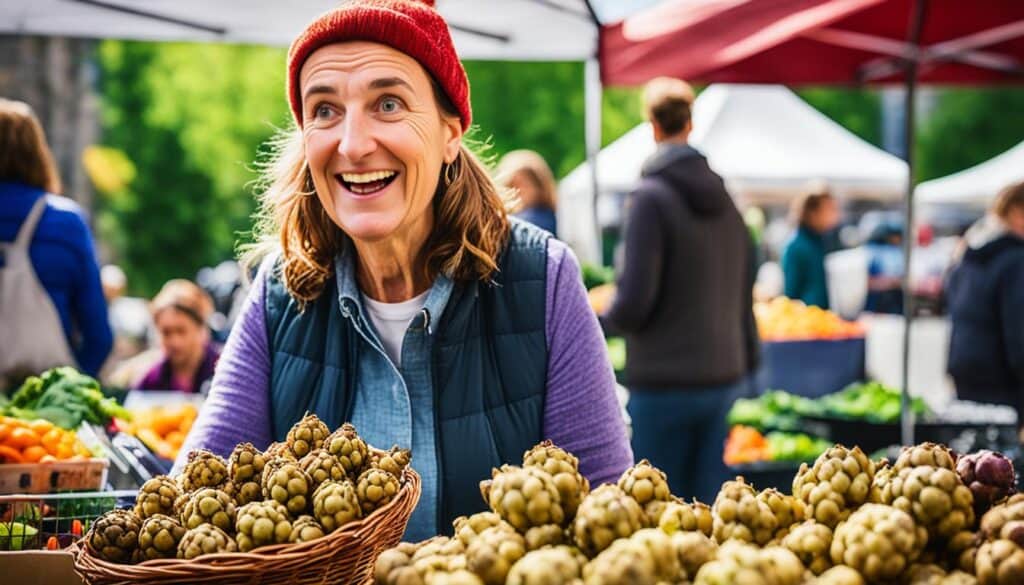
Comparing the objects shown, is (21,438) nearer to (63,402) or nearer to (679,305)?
(63,402)

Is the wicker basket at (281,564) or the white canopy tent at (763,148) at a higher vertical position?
the white canopy tent at (763,148)

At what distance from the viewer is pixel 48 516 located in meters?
2.28

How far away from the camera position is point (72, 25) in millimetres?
4781

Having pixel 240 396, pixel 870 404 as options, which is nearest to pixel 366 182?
pixel 240 396

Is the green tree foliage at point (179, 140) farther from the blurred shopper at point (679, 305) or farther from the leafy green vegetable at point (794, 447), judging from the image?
the blurred shopper at point (679, 305)

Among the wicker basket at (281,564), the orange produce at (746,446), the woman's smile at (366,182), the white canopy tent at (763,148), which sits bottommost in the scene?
the orange produce at (746,446)

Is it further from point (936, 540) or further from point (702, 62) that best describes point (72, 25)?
point (936, 540)

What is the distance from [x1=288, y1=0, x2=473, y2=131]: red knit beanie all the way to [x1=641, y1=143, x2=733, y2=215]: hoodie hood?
8.08ft

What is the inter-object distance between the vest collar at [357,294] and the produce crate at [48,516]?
596 millimetres

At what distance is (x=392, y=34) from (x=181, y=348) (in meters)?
4.31

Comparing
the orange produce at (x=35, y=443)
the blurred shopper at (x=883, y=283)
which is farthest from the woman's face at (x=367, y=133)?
the blurred shopper at (x=883, y=283)

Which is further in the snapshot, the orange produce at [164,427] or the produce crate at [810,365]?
the produce crate at [810,365]

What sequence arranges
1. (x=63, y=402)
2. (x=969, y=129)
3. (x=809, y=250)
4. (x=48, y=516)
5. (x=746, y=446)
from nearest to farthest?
Result: 1. (x=48, y=516)
2. (x=63, y=402)
3. (x=746, y=446)
4. (x=809, y=250)
5. (x=969, y=129)

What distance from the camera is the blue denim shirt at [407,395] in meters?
2.28
